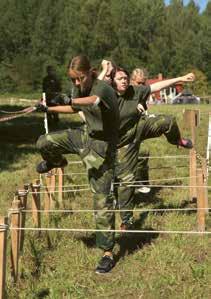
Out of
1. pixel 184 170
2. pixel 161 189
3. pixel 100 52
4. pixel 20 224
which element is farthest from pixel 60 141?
pixel 100 52

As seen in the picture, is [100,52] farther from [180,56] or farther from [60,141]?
[60,141]

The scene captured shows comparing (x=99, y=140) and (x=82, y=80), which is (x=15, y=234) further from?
(x=82, y=80)

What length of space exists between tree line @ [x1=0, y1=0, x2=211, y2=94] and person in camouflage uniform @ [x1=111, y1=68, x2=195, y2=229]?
2825 inches

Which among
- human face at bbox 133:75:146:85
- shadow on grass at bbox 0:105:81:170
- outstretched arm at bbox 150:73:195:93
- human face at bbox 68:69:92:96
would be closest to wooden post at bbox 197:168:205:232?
outstretched arm at bbox 150:73:195:93

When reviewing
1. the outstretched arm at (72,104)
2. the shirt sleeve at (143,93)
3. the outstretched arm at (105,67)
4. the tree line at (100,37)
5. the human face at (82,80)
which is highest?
the tree line at (100,37)

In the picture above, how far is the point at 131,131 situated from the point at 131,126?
0.19 feet

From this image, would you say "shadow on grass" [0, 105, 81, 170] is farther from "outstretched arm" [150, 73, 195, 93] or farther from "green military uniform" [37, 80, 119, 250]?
"green military uniform" [37, 80, 119, 250]

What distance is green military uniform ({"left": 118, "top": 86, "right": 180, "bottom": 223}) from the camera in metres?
6.68

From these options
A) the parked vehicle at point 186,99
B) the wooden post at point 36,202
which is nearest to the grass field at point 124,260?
the wooden post at point 36,202

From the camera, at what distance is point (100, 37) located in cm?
7975

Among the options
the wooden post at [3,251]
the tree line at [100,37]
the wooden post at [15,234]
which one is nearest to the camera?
the wooden post at [3,251]

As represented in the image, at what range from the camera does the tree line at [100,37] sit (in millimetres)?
80812

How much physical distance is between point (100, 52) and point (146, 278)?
76948 mm

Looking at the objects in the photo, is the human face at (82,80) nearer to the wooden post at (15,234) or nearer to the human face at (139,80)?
the wooden post at (15,234)
